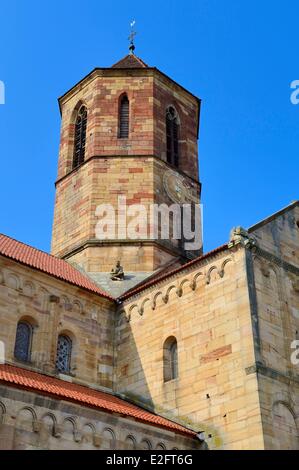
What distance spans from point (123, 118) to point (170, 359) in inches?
459

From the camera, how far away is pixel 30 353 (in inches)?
674

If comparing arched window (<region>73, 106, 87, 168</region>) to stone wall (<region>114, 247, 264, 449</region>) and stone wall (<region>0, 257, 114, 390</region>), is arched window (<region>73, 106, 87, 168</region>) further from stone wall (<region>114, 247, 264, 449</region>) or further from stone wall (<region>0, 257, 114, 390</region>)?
stone wall (<region>114, 247, 264, 449</region>)

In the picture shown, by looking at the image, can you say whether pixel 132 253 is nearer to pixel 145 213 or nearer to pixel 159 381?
pixel 145 213

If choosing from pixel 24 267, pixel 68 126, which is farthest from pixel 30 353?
pixel 68 126

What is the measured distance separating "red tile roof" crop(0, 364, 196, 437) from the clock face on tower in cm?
959

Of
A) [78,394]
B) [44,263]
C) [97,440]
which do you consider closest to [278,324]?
[78,394]

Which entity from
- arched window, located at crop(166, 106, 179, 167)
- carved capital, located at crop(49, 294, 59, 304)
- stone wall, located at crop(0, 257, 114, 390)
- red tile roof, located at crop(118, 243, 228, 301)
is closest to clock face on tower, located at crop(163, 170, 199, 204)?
arched window, located at crop(166, 106, 179, 167)

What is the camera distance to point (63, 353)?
1808cm

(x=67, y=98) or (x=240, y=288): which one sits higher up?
(x=67, y=98)

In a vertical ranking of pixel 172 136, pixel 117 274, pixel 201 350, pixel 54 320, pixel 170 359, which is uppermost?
pixel 172 136

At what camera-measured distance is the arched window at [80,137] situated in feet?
84.6

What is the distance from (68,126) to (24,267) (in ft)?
35.6

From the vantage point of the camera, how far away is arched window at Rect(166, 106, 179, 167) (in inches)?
1015

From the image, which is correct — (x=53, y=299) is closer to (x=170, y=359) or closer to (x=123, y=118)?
(x=170, y=359)
